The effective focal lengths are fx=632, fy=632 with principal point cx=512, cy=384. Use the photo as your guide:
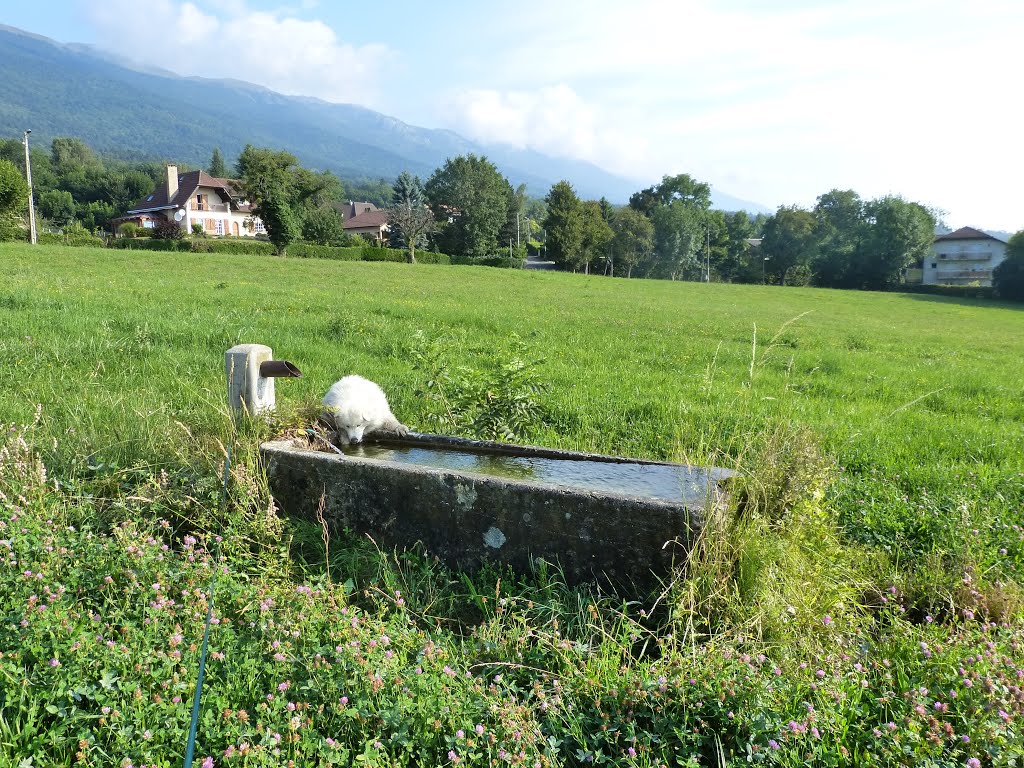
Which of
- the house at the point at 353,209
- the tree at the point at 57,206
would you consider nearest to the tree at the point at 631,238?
the house at the point at 353,209

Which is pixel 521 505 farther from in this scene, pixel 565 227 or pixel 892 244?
pixel 892 244

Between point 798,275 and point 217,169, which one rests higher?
point 217,169

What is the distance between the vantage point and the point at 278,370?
4676mm

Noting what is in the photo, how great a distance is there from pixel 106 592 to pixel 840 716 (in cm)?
335

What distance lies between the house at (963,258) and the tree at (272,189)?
8071cm

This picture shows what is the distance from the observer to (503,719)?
2422 mm

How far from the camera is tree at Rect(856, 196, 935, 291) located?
2611 inches

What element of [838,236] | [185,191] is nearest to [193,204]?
[185,191]

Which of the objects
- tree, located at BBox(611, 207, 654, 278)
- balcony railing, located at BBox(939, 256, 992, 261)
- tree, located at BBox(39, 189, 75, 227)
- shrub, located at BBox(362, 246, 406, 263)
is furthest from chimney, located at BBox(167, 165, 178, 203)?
balcony railing, located at BBox(939, 256, 992, 261)

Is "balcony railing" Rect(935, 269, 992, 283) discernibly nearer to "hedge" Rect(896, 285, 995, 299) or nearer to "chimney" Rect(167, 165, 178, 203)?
"hedge" Rect(896, 285, 995, 299)

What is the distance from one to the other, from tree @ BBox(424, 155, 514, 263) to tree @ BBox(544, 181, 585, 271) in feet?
21.5

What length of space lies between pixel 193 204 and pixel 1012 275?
3487 inches

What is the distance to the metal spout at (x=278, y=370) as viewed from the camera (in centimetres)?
465

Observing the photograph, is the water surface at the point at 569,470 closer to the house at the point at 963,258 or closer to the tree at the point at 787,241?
the tree at the point at 787,241
